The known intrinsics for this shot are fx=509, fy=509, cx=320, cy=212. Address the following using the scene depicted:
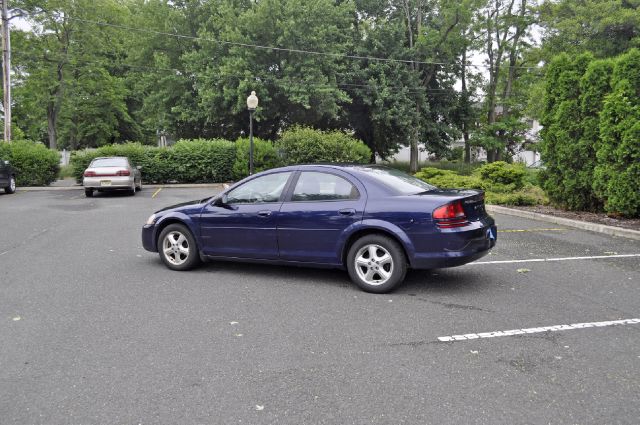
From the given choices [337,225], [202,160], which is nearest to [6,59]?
[202,160]

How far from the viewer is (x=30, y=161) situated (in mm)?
22000

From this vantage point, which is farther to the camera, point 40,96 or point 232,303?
point 40,96

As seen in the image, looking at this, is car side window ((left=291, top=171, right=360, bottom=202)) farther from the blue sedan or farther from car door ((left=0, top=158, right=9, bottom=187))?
car door ((left=0, top=158, right=9, bottom=187))

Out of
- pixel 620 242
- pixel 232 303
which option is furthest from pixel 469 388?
pixel 620 242

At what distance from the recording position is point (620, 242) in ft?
29.1

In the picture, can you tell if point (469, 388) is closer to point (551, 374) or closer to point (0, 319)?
point (551, 374)

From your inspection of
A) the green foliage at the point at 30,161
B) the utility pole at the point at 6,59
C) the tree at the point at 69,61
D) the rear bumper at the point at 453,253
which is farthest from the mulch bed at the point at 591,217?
the tree at the point at 69,61

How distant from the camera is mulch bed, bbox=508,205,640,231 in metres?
10.2

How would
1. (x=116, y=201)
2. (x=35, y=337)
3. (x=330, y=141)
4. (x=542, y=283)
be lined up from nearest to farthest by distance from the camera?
(x=35, y=337), (x=542, y=283), (x=116, y=201), (x=330, y=141)

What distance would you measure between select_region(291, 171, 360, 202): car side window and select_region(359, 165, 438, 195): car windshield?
33cm

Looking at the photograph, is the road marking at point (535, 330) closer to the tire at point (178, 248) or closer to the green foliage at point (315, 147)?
the tire at point (178, 248)

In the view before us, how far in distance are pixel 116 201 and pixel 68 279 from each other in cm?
1102

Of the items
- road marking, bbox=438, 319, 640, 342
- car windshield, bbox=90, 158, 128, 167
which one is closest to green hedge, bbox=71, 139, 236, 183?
car windshield, bbox=90, 158, 128, 167

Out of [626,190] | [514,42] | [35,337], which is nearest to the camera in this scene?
[35,337]
